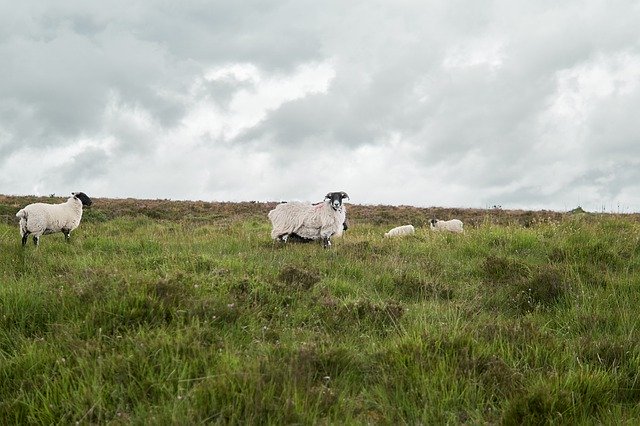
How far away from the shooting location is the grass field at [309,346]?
3418mm

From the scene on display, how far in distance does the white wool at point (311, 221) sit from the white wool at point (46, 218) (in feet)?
19.3

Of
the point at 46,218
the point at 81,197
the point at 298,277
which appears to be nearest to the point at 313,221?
the point at 298,277

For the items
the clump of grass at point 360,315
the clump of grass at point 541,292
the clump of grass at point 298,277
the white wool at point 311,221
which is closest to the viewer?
the clump of grass at point 360,315

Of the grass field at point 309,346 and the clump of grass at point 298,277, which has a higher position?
the clump of grass at point 298,277

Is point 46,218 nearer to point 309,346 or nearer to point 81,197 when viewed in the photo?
point 81,197

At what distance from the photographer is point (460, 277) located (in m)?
8.55

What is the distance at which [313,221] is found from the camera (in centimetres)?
1333

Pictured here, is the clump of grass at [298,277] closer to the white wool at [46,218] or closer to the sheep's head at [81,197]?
the white wool at [46,218]

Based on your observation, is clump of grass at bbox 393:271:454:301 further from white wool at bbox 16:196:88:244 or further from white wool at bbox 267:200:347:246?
white wool at bbox 16:196:88:244

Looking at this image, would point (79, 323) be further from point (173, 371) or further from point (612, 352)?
point (612, 352)

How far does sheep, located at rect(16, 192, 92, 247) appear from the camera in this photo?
1268 centimetres

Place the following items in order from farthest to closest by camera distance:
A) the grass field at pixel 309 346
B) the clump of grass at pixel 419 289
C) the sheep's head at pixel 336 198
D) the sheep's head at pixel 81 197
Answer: the sheep's head at pixel 81 197
the sheep's head at pixel 336 198
the clump of grass at pixel 419 289
the grass field at pixel 309 346

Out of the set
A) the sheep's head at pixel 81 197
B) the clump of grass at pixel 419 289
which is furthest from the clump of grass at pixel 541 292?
the sheep's head at pixel 81 197

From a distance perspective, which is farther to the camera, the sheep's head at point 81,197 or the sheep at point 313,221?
the sheep's head at point 81,197
